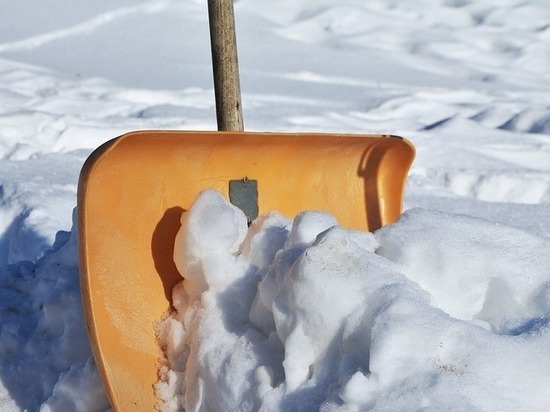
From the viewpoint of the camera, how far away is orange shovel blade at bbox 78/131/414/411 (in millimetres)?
1972

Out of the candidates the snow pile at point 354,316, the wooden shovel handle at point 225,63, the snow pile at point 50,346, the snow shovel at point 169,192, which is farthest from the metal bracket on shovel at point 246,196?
the snow pile at point 50,346

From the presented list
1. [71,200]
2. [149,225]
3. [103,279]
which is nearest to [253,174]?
[149,225]

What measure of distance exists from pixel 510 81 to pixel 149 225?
18.6 ft

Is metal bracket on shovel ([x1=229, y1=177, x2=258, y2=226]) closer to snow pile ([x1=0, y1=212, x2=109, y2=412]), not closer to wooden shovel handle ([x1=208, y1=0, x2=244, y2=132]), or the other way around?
wooden shovel handle ([x1=208, y1=0, x2=244, y2=132])

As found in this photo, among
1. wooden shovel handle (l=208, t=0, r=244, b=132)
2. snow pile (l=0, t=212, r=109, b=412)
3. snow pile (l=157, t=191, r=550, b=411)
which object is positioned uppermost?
wooden shovel handle (l=208, t=0, r=244, b=132)

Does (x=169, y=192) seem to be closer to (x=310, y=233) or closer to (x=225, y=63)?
(x=310, y=233)

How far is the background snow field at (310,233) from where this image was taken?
1.56 meters

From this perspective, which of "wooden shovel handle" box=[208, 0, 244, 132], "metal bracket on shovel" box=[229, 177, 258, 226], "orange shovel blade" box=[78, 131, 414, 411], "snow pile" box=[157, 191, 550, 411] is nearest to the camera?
"snow pile" box=[157, 191, 550, 411]

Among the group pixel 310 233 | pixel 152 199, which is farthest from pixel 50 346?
pixel 310 233

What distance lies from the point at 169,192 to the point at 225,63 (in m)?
0.51

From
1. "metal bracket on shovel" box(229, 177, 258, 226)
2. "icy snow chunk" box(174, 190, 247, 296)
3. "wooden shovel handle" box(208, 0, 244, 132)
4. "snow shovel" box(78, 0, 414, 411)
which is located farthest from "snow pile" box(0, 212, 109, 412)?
"wooden shovel handle" box(208, 0, 244, 132)

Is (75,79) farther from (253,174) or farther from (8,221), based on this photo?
(253,174)

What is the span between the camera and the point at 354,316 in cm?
163

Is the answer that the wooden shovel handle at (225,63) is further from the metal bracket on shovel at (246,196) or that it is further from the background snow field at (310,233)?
the background snow field at (310,233)
